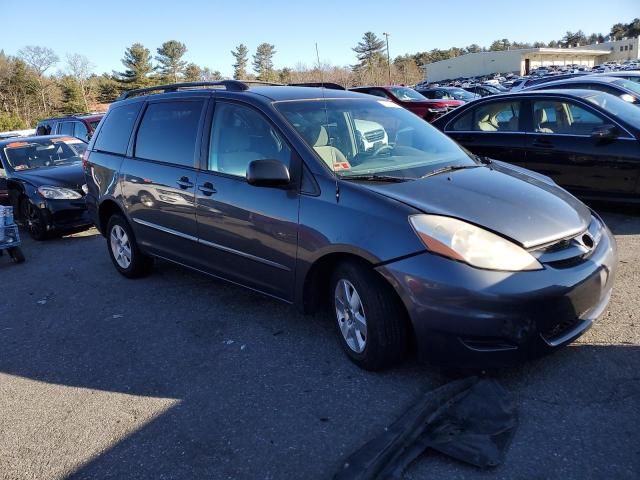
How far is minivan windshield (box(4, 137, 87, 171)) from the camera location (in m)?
8.61

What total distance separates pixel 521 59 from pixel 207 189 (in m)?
87.3

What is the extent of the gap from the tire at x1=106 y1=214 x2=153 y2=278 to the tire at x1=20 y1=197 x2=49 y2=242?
8.57 feet

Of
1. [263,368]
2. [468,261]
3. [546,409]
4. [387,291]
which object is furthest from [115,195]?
[546,409]

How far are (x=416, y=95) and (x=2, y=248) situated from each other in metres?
15.0

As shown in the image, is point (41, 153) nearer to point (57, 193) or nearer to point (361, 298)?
point (57, 193)

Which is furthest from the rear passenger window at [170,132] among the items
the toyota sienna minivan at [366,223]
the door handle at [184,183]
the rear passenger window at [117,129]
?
the rear passenger window at [117,129]

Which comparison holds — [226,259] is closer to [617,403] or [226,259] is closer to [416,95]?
[617,403]

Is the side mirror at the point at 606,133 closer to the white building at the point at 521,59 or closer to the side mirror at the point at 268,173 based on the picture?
the side mirror at the point at 268,173

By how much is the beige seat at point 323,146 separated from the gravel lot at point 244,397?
1.25 meters

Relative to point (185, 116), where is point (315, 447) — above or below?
below

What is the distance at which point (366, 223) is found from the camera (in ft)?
10.0

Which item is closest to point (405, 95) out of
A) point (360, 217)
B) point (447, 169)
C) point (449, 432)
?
point (447, 169)

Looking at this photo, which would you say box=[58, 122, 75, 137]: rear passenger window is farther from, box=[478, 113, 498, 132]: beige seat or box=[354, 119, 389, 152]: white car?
box=[354, 119, 389, 152]: white car

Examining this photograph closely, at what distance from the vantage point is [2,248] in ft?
21.3
